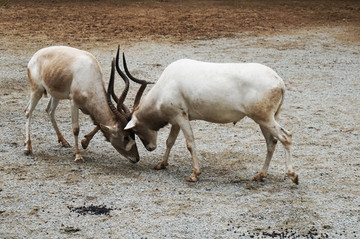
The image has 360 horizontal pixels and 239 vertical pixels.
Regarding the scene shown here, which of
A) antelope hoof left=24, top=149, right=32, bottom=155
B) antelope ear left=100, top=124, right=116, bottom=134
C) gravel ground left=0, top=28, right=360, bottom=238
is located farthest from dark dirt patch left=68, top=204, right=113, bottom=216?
antelope hoof left=24, top=149, right=32, bottom=155

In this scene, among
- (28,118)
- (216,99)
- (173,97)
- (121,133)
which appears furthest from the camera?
(28,118)

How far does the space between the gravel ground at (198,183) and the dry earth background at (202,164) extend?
0.6 inches

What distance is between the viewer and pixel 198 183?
22.2ft

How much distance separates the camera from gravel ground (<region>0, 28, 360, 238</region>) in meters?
5.57

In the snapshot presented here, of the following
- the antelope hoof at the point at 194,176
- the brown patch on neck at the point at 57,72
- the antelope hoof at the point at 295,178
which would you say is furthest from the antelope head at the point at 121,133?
the antelope hoof at the point at 295,178

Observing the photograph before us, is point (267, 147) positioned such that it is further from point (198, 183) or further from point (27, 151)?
point (27, 151)

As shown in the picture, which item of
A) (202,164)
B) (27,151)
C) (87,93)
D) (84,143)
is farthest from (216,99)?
(27,151)

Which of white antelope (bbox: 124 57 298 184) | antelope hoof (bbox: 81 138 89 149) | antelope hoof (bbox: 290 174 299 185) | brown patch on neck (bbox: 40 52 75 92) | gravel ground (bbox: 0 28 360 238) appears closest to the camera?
gravel ground (bbox: 0 28 360 238)

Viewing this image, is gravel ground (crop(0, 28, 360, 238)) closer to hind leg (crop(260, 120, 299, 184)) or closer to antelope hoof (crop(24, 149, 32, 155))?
antelope hoof (crop(24, 149, 32, 155))

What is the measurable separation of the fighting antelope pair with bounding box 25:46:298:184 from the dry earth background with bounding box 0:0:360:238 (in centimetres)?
35

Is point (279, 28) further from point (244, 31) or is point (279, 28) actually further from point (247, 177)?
point (247, 177)

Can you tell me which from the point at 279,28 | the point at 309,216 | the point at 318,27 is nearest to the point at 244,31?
the point at 279,28

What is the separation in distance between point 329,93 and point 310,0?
10.7 m

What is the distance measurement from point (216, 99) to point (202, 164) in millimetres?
1226
